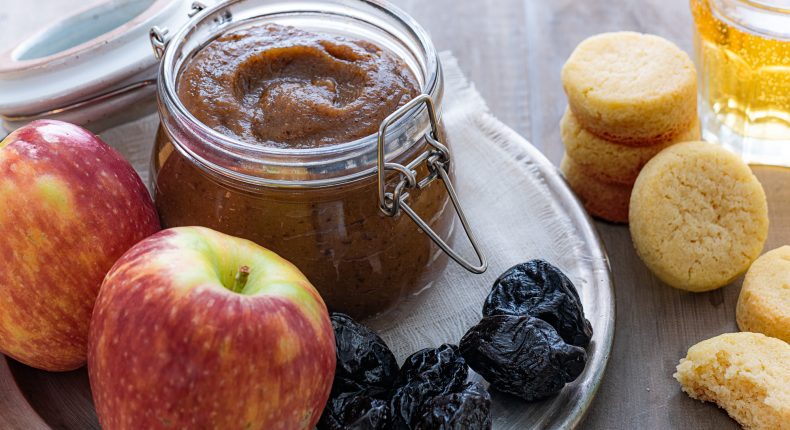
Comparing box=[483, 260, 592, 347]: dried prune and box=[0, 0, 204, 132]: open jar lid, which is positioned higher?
box=[0, 0, 204, 132]: open jar lid

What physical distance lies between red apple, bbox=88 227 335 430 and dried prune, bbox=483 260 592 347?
32 cm

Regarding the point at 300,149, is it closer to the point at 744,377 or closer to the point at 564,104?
the point at 744,377

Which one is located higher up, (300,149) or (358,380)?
(300,149)

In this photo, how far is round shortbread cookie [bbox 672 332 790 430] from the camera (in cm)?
128

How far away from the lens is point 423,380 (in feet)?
4.09

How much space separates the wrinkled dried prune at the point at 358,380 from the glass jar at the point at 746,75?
88 centimetres

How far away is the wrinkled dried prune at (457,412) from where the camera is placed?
A: 3.84 feet

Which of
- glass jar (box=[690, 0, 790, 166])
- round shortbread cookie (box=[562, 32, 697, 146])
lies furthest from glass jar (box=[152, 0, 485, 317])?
glass jar (box=[690, 0, 790, 166])

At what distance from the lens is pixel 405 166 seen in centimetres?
126

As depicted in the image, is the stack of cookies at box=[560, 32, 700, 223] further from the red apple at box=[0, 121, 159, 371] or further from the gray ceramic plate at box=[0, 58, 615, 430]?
the red apple at box=[0, 121, 159, 371]

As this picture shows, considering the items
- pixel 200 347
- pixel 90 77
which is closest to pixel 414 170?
pixel 200 347

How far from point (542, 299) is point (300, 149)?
40cm

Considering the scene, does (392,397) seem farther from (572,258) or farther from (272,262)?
(572,258)

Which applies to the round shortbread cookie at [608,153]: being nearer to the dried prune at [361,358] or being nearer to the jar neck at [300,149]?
the jar neck at [300,149]
